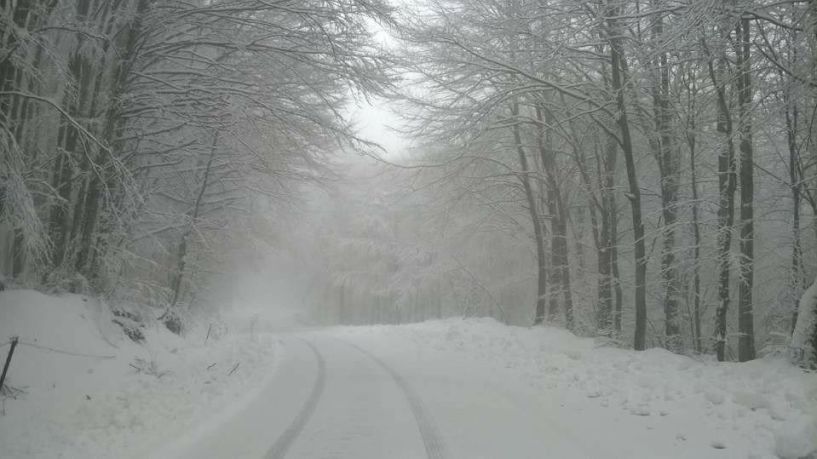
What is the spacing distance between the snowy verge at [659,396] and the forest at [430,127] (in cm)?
134

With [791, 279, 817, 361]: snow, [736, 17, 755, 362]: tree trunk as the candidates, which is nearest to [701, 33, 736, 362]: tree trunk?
[736, 17, 755, 362]: tree trunk

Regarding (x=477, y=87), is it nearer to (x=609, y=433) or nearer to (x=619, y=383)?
(x=619, y=383)

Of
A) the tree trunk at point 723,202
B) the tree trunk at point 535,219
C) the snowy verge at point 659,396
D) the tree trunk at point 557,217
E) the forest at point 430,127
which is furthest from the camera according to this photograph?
the tree trunk at point 535,219

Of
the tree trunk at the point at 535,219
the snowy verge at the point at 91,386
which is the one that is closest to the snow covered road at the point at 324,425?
the snowy verge at the point at 91,386

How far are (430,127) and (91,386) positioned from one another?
11252mm

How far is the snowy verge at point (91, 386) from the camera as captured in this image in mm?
6594

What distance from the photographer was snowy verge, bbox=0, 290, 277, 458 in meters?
6.59

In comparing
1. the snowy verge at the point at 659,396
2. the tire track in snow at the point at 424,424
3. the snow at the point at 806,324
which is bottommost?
the tire track in snow at the point at 424,424

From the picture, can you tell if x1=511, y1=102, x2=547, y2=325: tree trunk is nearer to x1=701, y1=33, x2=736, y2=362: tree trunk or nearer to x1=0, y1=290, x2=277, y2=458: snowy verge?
x1=701, y1=33, x2=736, y2=362: tree trunk

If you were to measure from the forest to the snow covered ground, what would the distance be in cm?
134

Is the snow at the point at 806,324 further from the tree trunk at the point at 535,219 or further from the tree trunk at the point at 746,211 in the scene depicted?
the tree trunk at the point at 535,219

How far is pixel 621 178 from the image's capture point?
20641 mm

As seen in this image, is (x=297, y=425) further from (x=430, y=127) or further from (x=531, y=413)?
(x=430, y=127)

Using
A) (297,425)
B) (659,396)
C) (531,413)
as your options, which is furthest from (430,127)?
(297,425)
